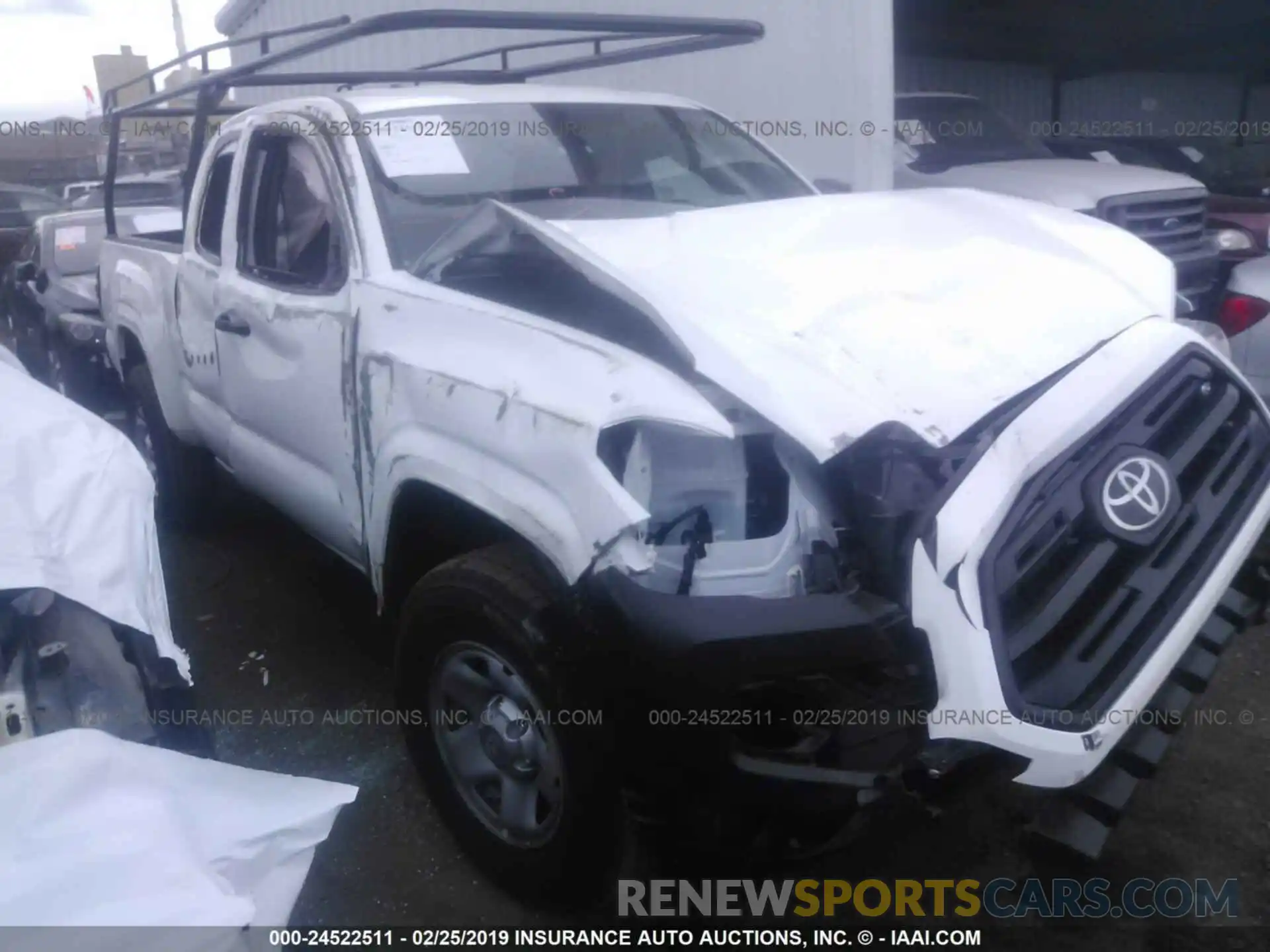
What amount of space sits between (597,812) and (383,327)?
131 cm

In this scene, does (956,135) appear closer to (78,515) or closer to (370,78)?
(370,78)

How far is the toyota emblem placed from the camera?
2141 mm

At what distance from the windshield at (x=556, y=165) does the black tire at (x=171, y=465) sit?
2.17 metres

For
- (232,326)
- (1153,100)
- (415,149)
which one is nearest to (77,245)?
(232,326)

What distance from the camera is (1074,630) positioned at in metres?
2.06

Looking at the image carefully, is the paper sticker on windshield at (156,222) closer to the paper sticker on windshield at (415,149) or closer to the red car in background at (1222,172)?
the paper sticker on windshield at (415,149)

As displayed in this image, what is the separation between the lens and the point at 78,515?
2236mm

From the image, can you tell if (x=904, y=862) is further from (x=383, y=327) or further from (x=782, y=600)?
(x=383, y=327)

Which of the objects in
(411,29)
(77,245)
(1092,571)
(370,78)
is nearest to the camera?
(1092,571)

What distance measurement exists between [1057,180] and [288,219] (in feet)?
15.9

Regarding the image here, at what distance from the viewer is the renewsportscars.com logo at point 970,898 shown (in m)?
2.57

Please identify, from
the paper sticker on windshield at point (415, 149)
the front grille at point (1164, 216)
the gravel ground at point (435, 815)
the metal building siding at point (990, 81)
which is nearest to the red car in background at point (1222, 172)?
the front grille at point (1164, 216)

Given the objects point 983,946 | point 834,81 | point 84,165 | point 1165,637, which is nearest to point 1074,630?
point 1165,637

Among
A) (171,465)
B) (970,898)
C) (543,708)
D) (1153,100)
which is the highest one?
(1153,100)
